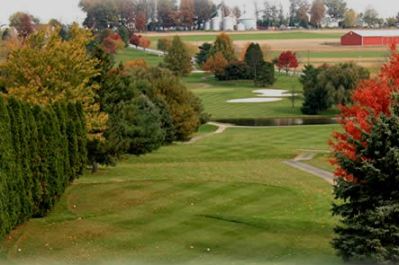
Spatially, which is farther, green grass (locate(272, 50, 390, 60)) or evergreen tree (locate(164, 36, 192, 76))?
green grass (locate(272, 50, 390, 60))

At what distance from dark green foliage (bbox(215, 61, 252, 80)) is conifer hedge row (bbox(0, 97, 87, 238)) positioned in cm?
10194

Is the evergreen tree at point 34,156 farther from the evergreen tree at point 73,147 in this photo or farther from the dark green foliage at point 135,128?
the dark green foliage at point 135,128

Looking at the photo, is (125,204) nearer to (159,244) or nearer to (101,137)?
(159,244)

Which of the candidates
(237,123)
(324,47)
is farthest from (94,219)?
(324,47)

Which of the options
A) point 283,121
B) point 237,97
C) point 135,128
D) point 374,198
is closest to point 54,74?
point 135,128

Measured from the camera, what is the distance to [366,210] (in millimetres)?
18766

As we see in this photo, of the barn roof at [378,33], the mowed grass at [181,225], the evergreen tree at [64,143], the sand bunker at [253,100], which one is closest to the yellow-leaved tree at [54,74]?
the mowed grass at [181,225]

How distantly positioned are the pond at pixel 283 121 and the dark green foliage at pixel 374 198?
229 feet

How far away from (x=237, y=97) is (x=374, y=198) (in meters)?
95.6

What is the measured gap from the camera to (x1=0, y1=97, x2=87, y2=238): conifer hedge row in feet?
76.7

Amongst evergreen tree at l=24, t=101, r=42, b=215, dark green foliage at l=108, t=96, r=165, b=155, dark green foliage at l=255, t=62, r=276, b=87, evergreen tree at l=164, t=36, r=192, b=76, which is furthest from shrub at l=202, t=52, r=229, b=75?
evergreen tree at l=24, t=101, r=42, b=215

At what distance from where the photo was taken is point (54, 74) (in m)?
39.4

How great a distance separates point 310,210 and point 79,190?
388 inches

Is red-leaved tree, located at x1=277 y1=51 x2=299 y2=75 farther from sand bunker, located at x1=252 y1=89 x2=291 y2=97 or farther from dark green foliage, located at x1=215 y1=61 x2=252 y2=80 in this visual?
sand bunker, located at x1=252 y1=89 x2=291 y2=97
